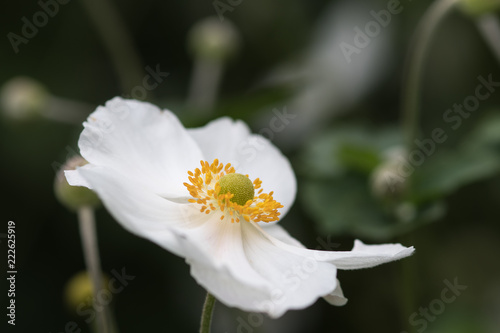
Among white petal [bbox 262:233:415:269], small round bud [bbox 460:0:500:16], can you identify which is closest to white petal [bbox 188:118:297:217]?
white petal [bbox 262:233:415:269]

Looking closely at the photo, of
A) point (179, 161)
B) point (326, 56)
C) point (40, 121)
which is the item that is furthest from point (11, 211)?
point (326, 56)

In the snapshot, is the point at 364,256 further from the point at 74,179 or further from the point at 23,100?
the point at 23,100

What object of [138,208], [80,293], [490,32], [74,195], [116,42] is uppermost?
[138,208]

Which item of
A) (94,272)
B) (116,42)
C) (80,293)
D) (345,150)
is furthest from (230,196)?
(116,42)

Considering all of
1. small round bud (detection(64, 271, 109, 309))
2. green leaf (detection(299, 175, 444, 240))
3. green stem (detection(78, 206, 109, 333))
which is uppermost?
green stem (detection(78, 206, 109, 333))

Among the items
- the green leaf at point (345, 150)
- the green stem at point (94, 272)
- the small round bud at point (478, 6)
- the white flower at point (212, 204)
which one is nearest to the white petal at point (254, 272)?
the white flower at point (212, 204)

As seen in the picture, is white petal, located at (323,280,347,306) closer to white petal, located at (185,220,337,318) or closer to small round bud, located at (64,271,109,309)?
white petal, located at (185,220,337,318)
